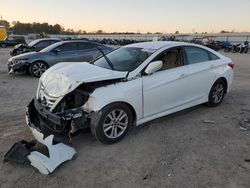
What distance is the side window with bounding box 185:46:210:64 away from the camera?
5.42 metres

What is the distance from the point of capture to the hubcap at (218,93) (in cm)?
605

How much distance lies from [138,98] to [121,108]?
379 millimetres

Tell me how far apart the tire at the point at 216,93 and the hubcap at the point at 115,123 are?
2.55 m

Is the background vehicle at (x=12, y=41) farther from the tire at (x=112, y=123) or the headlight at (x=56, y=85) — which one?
the tire at (x=112, y=123)

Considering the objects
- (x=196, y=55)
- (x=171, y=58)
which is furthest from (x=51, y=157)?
(x=196, y=55)

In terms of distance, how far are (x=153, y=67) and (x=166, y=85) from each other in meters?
0.48

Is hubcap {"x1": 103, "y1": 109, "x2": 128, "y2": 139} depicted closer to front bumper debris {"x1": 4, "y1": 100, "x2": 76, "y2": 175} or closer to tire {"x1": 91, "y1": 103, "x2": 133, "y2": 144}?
tire {"x1": 91, "y1": 103, "x2": 133, "y2": 144}

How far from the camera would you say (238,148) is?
4168mm

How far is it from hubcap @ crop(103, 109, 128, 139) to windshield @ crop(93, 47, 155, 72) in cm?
81

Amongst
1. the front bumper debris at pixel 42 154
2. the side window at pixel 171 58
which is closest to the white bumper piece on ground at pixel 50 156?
the front bumper debris at pixel 42 154

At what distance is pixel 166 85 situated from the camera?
15.6 ft

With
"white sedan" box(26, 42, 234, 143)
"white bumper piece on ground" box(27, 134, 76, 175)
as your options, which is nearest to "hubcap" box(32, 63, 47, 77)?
"white sedan" box(26, 42, 234, 143)

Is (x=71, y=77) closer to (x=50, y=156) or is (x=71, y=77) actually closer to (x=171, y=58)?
(x=50, y=156)

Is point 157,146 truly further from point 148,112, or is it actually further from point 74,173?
point 74,173
